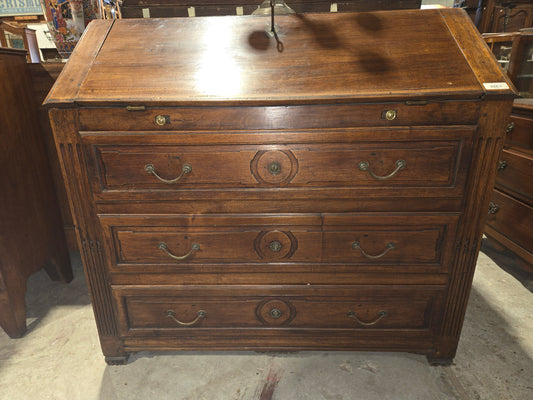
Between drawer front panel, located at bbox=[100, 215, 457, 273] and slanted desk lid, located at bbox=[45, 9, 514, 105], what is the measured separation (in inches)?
18.5

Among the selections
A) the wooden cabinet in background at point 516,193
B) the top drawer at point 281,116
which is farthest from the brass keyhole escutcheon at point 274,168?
the wooden cabinet in background at point 516,193

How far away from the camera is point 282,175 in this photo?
122 centimetres

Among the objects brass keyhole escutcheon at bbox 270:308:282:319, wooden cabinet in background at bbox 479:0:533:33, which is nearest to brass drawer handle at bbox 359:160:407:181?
brass keyhole escutcheon at bbox 270:308:282:319

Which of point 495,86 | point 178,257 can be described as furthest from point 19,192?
point 495,86

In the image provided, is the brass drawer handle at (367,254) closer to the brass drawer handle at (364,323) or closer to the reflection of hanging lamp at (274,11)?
the brass drawer handle at (364,323)

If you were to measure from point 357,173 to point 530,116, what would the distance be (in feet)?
4.96

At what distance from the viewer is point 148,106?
114 cm

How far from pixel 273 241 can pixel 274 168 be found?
31cm

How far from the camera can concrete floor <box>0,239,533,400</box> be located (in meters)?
1.40

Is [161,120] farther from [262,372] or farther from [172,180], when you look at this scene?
[262,372]

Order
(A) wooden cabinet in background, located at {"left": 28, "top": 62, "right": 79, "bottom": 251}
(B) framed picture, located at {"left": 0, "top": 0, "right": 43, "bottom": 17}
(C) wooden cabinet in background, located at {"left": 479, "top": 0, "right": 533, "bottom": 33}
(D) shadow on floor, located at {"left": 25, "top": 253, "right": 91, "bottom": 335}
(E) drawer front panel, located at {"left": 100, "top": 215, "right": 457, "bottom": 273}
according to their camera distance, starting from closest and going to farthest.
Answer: (E) drawer front panel, located at {"left": 100, "top": 215, "right": 457, "bottom": 273}, (A) wooden cabinet in background, located at {"left": 28, "top": 62, "right": 79, "bottom": 251}, (D) shadow on floor, located at {"left": 25, "top": 253, "right": 91, "bottom": 335}, (C) wooden cabinet in background, located at {"left": 479, "top": 0, "right": 533, "bottom": 33}, (B) framed picture, located at {"left": 0, "top": 0, "right": 43, "bottom": 17}

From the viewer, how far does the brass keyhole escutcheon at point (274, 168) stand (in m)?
1.20

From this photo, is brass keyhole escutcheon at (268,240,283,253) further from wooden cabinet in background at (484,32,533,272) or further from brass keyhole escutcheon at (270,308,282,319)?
wooden cabinet in background at (484,32,533,272)

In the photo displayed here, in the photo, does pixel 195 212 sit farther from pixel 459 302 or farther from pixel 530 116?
pixel 530 116
